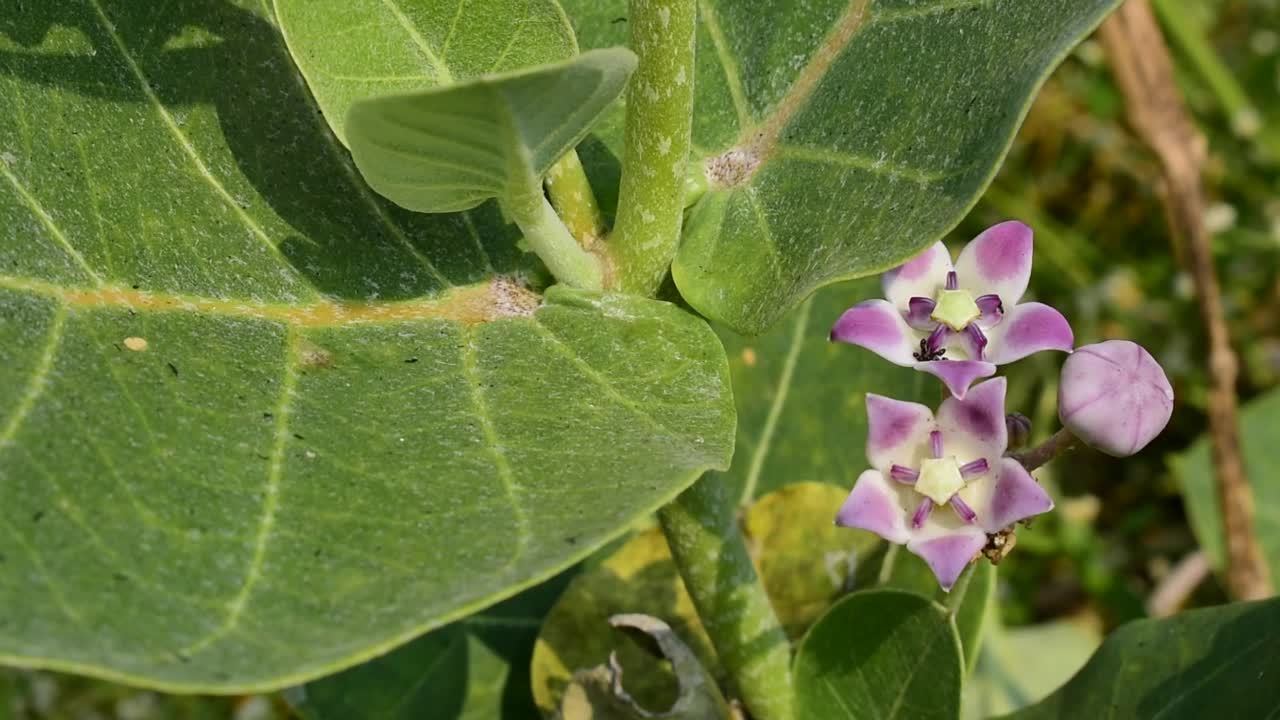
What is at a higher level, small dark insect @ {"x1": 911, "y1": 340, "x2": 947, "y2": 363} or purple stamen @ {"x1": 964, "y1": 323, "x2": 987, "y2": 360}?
purple stamen @ {"x1": 964, "y1": 323, "x2": 987, "y2": 360}

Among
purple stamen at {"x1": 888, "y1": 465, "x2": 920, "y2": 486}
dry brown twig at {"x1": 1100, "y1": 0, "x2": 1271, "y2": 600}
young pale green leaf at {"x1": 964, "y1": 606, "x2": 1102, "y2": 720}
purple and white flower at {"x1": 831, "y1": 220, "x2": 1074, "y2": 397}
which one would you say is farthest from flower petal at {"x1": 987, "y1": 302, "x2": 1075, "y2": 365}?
dry brown twig at {"x1": 1100, "y1": 0, "x2": 1271, "y2": 600}

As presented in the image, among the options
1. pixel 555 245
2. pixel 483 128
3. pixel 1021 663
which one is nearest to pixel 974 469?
pixel 555 245

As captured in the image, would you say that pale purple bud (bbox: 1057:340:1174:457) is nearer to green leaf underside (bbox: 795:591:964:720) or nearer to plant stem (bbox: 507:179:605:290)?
green leaf underside (bbox: 795:591:964:720)

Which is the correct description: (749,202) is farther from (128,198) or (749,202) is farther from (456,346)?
(128,198)

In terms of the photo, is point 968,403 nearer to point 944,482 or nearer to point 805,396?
point 944,482

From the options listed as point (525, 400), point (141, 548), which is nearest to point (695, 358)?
point (525, 400)
